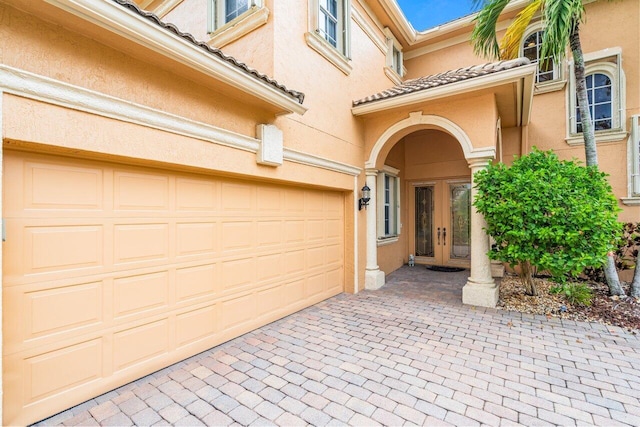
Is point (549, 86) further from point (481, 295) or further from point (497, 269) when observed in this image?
point (481, 295)

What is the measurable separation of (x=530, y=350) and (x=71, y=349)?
5555 mm

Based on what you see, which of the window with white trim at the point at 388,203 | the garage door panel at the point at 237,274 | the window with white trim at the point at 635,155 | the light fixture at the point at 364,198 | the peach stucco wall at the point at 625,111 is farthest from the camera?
the window with white trim at the point at 388,203

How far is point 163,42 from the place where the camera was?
3008 mm

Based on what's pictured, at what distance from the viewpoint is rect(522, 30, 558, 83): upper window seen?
8.53 meters

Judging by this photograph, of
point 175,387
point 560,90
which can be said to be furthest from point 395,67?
point 175,387

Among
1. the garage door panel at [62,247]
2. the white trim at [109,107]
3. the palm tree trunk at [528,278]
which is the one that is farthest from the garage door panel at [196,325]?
the palm tree trunk at [528,278]

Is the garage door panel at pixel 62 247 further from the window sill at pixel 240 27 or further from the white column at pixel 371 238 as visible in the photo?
the white column at pixel 371 238

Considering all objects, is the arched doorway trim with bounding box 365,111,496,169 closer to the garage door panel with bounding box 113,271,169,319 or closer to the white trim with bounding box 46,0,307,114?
the white trim with bounding box 46,0,307,114

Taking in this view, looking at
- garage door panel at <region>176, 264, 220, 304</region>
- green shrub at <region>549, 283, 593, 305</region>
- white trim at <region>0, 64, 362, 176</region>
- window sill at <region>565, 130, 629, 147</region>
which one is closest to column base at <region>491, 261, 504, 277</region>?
green shrub at <region>549, 283, 593, 305</region>

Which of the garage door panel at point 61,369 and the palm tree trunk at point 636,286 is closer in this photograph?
the garage door panel at point 61,369

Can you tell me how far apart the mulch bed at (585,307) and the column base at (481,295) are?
233 millimetres

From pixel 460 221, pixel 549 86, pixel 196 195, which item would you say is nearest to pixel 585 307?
pixel 460 221

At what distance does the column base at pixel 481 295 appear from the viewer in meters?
5.95

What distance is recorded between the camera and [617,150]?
777 centimetres
